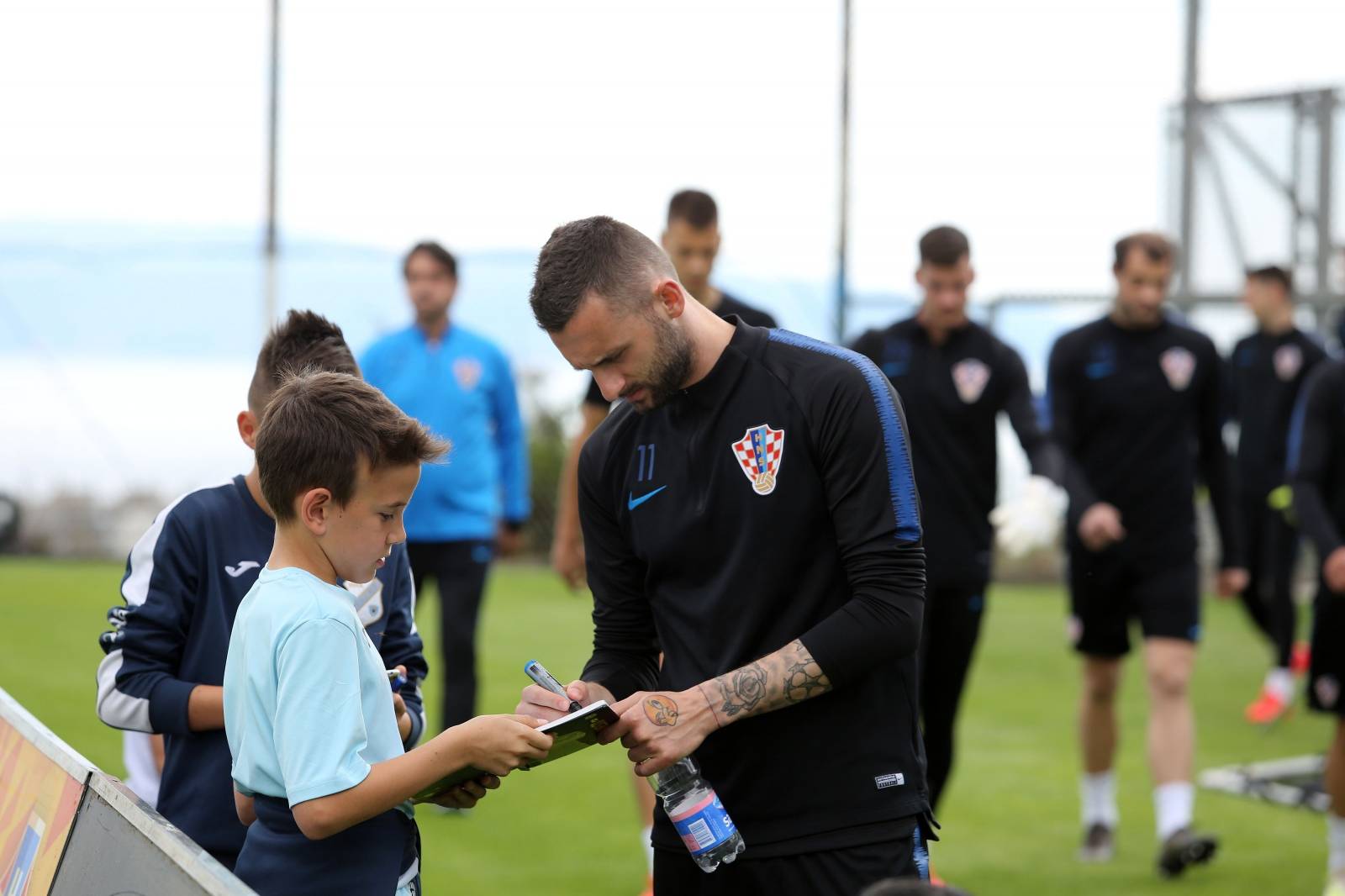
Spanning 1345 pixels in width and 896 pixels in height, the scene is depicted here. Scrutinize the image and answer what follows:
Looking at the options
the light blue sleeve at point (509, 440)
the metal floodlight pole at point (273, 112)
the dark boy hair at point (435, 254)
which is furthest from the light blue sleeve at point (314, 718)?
the metal floodlight pole at point (273, 112)

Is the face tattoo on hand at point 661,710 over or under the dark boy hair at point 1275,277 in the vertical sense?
A: under

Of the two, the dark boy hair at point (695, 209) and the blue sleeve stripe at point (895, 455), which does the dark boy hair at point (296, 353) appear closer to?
the blue sleeve stripe at point (895, 455)

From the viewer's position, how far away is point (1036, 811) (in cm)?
736

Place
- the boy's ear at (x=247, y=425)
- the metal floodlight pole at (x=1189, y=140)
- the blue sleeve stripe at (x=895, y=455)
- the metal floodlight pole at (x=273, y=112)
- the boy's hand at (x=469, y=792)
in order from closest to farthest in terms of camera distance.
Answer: the boy's hand at (x=469, y=792), the blue sleeve stripe at (x=895, y=455), the boy's ear at (x=247, y=425), the metal floodlight pole at (x=1189, y=140), the metal floodlight pole at (x=273, y=112)

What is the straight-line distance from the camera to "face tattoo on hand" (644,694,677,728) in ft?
9.82

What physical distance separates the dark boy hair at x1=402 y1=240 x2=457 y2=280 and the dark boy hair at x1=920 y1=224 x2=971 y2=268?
8.38 feet

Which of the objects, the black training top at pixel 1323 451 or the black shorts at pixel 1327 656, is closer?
the black shorts at pixel 1327 656

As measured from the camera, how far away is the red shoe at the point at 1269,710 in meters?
9.47

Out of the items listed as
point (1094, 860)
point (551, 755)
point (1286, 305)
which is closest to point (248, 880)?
point (551, 755)

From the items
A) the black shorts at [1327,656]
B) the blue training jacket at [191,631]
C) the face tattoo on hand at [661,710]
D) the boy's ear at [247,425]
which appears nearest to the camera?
the face tattoo on hand at [661,710]

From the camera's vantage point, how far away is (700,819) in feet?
10.2

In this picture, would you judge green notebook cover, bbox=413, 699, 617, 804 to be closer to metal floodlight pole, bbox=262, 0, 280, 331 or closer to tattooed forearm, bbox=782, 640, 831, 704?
tattooed forearm, bbox=782, 640, 831, 704

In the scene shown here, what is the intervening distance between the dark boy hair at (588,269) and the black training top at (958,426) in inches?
118

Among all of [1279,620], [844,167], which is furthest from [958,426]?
[844,167]
